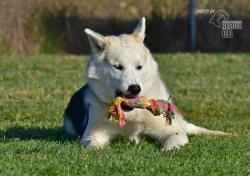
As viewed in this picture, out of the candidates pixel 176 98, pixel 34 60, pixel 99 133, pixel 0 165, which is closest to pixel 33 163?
pixel 0 165

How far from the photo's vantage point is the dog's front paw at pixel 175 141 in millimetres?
6340

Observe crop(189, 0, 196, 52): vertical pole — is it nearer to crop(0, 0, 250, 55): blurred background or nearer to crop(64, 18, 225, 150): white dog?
crop(0, 0, 250, 55): blurred background

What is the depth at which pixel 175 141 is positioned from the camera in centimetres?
649

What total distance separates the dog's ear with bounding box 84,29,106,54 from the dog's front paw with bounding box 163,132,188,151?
1061mm

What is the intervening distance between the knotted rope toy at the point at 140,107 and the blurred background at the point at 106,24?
12.4 metres

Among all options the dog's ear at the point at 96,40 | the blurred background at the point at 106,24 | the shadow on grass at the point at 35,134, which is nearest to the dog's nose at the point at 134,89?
the dog's ear at the point at 96,40

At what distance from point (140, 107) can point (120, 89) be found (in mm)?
241

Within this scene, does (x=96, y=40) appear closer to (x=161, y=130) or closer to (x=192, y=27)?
(x=161, y=130)

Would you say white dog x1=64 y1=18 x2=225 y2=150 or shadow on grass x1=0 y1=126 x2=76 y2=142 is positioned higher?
white dog x1=64 y1=18 x2=225 y2=150

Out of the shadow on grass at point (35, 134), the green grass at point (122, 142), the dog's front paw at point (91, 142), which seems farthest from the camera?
the shadow on grass at point (35, 134)

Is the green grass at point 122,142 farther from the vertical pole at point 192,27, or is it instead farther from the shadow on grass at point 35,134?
the vertical pole at point 192,27

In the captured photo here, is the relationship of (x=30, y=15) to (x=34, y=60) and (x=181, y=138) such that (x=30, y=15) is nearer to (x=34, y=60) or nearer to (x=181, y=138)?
(x=34, y=60)

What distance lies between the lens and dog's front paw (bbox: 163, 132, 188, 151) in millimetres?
6340

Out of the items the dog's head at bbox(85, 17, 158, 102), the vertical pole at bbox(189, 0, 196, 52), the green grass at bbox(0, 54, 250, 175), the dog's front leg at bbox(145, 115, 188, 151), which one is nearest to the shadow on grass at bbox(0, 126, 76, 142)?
the green grass at bbox(0, 54, 250, 175)
